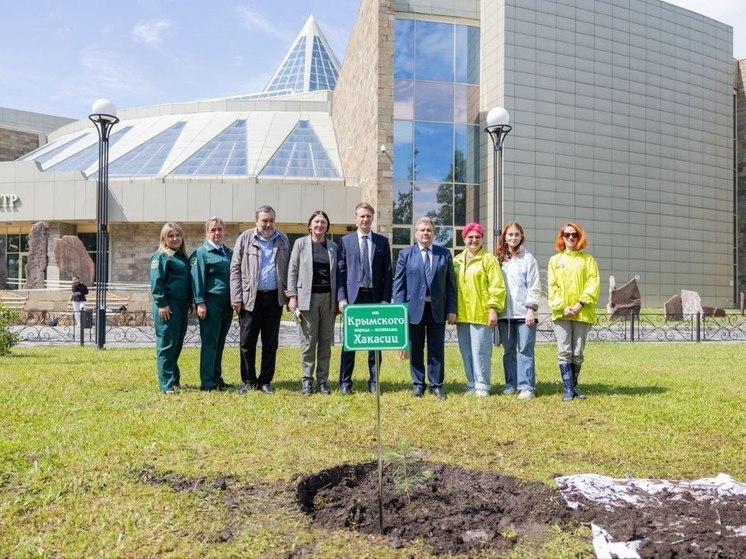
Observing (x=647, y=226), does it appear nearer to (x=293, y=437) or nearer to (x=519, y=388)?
(x=519, y=388)

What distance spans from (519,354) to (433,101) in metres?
20.3

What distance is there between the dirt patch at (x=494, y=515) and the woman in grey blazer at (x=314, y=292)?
2966 mm

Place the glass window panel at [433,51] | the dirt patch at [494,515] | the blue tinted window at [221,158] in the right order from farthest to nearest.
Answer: the blue tinted window at [221,158] → the glass window panel at [433,51] → the dirt patch at [494,515]

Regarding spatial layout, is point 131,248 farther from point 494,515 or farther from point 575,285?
point 494,515

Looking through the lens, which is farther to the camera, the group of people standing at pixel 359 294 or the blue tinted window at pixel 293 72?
the blue tinted window at pixel 293 72

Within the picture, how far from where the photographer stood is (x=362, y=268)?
6.68 meters

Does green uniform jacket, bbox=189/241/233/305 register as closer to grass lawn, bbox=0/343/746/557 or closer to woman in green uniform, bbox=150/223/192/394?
woman in green uniform, bbox=150/223/192/394

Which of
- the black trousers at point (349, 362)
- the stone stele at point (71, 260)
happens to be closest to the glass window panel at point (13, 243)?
the stone stele at point (71, 260)

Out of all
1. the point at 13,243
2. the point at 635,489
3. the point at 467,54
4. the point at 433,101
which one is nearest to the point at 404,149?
the point at 433,101

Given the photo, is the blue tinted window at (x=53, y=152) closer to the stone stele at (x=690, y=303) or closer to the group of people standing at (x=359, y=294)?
the group of people standing at (x=359, y=294)

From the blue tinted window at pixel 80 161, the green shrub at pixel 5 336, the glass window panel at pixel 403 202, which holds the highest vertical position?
the blue tinted window at pixel 80 161

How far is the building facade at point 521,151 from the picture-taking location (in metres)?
24.9

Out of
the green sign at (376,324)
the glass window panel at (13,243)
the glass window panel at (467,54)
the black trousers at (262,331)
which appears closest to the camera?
the green sign at (376,324)

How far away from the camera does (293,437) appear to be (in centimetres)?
481
